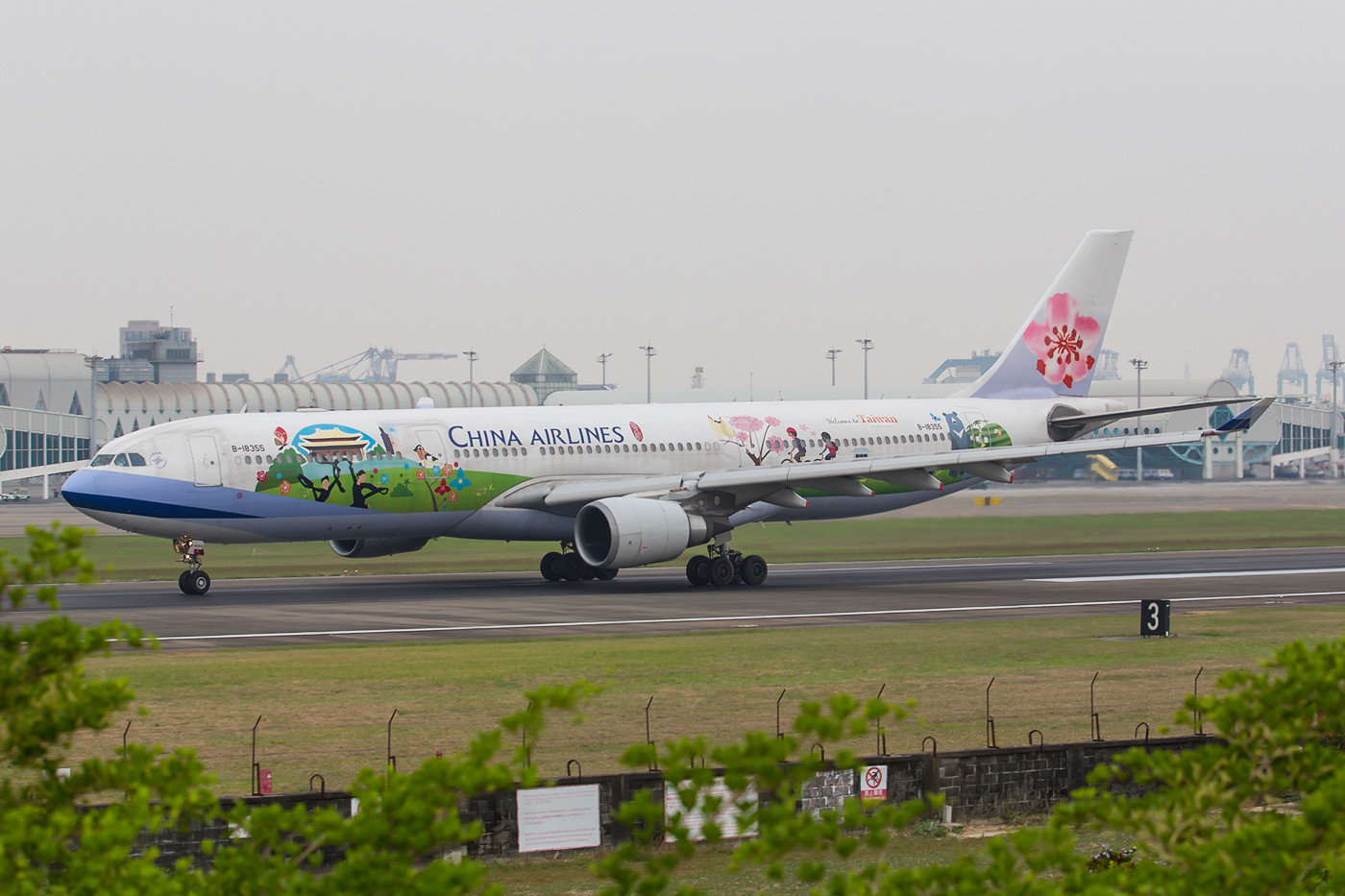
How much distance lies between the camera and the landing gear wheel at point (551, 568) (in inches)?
1799

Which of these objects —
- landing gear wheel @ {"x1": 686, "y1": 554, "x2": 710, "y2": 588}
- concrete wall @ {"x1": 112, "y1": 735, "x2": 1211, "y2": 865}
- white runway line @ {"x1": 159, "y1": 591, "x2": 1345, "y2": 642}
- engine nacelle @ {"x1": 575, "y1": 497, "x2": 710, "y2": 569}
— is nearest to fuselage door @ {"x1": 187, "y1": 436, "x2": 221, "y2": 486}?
white runway line @ {"x1": 159, "y1": 591, "x2": 1345, "y2": 642}

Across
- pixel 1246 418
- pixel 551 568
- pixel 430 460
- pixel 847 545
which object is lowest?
pixel 551 568

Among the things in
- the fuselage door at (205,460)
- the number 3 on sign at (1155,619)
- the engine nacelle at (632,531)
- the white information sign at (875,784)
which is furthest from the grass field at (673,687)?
the fuselage door at (205,460)

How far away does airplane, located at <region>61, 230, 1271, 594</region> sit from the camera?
39.3 m

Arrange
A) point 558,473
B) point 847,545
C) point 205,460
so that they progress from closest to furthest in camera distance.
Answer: point 205,460
point 558,473
point 847,545

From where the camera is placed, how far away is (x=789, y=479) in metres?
42.8

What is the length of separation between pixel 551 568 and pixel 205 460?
10.8 meters

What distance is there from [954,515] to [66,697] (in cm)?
5600

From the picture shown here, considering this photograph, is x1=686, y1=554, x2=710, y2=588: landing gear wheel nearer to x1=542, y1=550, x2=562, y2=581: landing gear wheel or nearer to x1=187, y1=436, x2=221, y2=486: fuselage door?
x1=542, y1=550, x2=562, y2=581: landing gear wheel

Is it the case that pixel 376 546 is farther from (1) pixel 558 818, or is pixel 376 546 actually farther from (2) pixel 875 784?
(1) pixel 558 818

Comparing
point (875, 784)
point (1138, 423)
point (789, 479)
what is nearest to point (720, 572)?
point (789, 479)

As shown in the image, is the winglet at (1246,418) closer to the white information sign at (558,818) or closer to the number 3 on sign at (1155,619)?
the number 3 on sign at (1155,619)

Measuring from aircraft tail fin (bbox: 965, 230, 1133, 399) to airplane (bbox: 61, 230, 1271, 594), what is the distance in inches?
89.2

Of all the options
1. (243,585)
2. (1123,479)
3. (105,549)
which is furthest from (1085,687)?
(1123,479)
